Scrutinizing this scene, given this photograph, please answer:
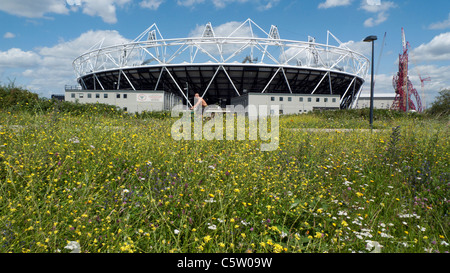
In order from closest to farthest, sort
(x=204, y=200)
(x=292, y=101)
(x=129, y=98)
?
(x=204, y=200), (x=292, y=101), (x=129, y=98)

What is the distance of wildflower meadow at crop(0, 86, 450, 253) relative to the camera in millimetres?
2117

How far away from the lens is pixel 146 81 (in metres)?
48.1

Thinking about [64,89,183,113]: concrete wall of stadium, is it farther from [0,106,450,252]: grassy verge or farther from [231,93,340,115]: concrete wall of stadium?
[0,106,450,252]: grassy verge

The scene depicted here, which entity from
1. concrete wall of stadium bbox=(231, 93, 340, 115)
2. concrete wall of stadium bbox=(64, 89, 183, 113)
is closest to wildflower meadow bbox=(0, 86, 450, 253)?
concrete wall of stadium bbox=(231, 93, 340, 115)

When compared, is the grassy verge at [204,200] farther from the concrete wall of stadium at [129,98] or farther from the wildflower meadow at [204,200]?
the concrete wall of stadium at [129,98]

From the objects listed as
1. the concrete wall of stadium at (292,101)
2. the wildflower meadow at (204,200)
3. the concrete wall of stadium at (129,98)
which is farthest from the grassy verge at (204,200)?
the concrete wall of stadium at (129,98)

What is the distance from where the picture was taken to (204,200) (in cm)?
264

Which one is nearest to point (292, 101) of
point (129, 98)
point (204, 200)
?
point (129, 98)

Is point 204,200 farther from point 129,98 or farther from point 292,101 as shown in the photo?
point 129,98

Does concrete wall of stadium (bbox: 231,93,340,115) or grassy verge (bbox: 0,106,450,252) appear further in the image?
concrete wall of stadium (bbox: 231,93,340,115)

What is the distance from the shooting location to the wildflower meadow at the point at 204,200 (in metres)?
2.12

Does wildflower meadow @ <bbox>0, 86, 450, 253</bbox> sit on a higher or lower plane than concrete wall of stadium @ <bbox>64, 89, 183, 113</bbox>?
lower

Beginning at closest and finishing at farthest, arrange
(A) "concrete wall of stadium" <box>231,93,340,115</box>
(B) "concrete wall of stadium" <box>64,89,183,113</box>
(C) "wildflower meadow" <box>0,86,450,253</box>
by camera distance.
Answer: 1. (C) "wildflower meadow" <box>0,86,450,253</box>
2. (A) "concrete wall of stadium" <box>231,93,340,115</box>
3. (B) "concrete wall of stadium" <box>64,89,183,113</box>
